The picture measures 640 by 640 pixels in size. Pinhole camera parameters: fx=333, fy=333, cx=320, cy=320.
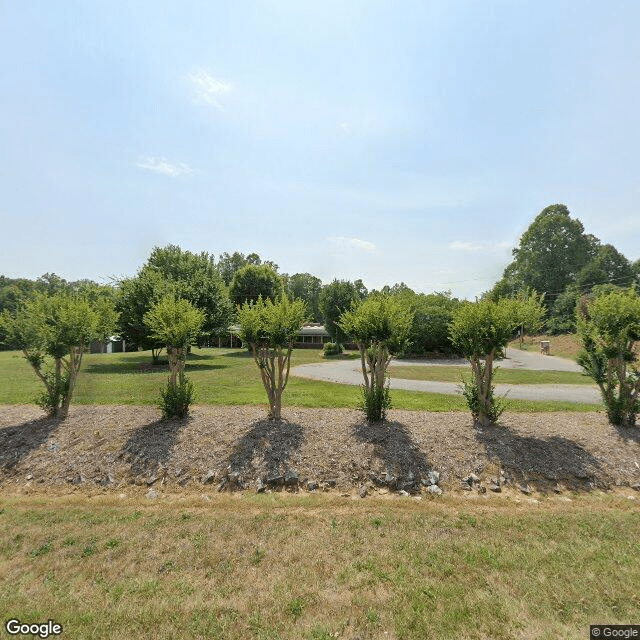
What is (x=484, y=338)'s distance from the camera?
8.34m

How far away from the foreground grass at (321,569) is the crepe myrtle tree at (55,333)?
14.1ft

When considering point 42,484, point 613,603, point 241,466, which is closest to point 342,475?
point 241,466

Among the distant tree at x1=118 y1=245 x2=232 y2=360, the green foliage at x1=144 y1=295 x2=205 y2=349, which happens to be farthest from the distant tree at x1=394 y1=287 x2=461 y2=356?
A: the green foliage at x1=144 y1=295 x2=205 y2=349

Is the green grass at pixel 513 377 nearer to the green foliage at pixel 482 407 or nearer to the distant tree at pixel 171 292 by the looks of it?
the green foliage at pixel 482 407

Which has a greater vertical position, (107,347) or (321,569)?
(107,347)

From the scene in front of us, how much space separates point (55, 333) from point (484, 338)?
11.3m

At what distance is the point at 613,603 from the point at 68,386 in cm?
1197

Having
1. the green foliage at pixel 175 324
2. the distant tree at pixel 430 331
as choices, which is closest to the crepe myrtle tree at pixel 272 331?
the green foliage at pixel 175 324

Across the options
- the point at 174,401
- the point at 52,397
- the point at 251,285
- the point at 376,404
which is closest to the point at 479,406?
the point at 376,404

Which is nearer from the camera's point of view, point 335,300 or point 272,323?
point 272,323

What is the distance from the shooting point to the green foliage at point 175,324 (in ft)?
29.0

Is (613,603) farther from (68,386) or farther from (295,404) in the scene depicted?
(68,386)

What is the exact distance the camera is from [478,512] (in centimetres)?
554

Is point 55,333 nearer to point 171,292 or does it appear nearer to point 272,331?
point 272,331
